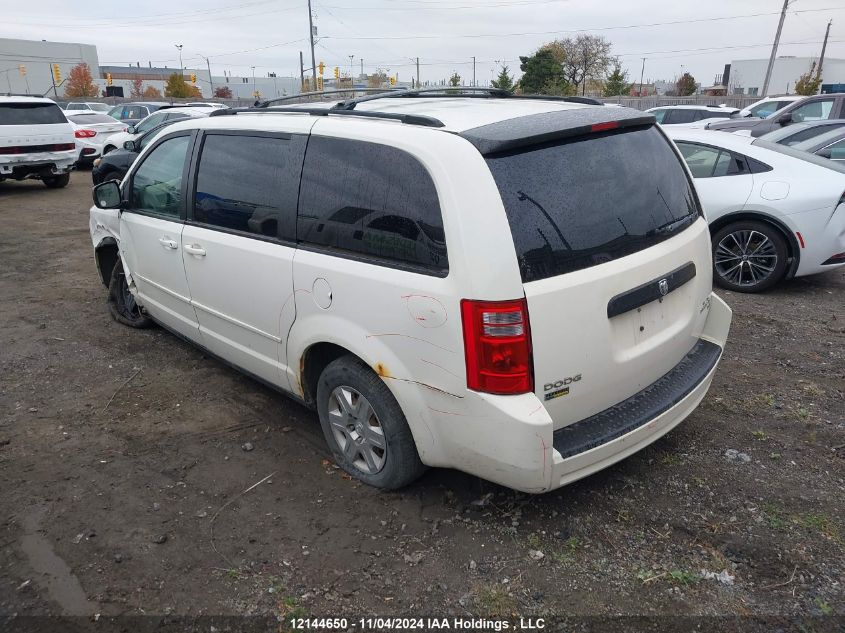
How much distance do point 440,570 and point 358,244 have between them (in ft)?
4.87

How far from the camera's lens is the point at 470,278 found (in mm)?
2529

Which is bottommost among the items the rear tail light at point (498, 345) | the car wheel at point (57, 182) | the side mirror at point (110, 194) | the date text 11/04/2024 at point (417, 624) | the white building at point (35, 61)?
the car wheel at point (57, 182)

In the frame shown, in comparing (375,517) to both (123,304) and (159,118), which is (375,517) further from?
(159,118)

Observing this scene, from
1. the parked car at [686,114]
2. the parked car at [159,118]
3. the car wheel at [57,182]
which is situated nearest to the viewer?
the car wheel at [57,182]

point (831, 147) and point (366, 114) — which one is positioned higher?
point (366, 114)

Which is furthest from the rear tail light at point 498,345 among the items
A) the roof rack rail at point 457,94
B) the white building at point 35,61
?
the white building at point 35,61

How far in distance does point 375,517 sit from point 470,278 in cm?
132

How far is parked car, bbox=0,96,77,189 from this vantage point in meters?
13.0

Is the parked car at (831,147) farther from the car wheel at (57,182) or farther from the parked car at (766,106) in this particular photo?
the car wheel at (57,182)

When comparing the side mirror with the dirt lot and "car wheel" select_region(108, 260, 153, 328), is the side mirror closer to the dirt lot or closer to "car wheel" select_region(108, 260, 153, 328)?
"car wheel" select_region(108, 260, 153, 328)

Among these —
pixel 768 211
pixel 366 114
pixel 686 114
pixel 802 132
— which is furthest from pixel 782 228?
pixel 686 114

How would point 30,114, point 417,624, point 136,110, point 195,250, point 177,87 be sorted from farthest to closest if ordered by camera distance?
point 177,87 → point 136,110 → point 30,114 → point 195,250 → point 417,624

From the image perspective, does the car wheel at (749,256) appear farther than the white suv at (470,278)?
Yes

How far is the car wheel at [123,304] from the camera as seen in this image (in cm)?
560
